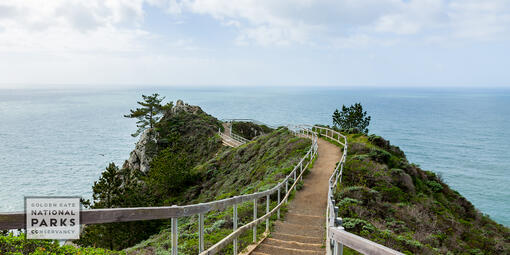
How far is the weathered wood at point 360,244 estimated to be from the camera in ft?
9.45

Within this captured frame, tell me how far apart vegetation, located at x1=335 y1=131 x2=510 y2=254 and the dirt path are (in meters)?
0.99

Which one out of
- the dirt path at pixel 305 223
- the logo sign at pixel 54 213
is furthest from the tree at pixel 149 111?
the logo sign at pixel 54 213

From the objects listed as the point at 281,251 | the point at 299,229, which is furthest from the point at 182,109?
the point at 281,251

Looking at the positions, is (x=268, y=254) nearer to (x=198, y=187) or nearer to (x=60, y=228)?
(x=60, y=228)

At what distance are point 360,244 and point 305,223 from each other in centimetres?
919

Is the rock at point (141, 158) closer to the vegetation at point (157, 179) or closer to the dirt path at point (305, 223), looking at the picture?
the vegetation at point (157, 179)

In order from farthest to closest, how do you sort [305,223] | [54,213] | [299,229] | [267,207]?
[305,223] < [299,229] < [267,207] < [54,213]

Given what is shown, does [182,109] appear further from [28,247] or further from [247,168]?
[28,247]

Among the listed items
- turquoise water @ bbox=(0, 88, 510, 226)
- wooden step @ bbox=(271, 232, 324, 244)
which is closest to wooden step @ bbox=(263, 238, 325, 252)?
wooden step @ bbox=(271, 232, 324, 244)

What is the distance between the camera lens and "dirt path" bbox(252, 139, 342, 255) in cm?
871

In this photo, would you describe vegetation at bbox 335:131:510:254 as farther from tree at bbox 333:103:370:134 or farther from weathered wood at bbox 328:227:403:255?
tree at bbox 333:103:370:134

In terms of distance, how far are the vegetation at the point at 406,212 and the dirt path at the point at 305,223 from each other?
99 cm

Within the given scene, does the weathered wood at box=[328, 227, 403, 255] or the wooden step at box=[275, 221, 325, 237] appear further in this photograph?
the wooden step at box=[275, 221, 325, 237]

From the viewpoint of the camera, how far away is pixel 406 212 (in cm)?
1452
